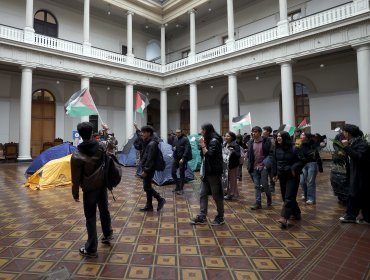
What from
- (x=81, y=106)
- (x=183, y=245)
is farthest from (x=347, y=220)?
(x=81, y=106)

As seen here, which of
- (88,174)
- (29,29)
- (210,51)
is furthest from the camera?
(210,51)

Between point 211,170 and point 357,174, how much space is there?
253 cm

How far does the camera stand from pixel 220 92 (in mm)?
20641

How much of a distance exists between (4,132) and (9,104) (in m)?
1.86

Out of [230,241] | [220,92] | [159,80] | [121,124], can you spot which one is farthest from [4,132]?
[230,241]

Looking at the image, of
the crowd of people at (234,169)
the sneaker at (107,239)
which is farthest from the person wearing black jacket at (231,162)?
the sneaker at (107,239)

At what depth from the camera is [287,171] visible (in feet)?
13.9

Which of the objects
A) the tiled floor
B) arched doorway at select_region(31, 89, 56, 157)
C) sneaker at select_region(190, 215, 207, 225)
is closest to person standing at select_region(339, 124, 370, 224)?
the tiled floor

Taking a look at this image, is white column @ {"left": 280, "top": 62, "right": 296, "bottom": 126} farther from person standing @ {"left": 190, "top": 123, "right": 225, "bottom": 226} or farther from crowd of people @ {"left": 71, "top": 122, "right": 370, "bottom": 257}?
person standing @ {"left": 190, "top": 123, "right": 225, "bottom": 226}

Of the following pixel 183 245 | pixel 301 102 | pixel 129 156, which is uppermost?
pixel 301 102

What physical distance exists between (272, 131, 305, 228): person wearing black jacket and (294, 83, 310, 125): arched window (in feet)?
43.0

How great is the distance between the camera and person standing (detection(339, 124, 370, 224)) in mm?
4070

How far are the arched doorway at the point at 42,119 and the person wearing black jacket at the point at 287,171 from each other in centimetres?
1745

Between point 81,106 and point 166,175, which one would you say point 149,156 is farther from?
point 166,175
